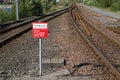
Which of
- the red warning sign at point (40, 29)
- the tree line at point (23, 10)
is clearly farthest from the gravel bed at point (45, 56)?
the tree line at point (23, 10)

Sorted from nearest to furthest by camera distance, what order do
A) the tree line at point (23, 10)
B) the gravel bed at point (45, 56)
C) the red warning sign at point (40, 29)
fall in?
the red warning sign at point (40, 29) < the gravel bed at point (45, 56) < the tree line at point (23, 10)

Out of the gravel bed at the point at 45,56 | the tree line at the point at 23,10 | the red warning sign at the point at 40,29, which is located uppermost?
the red warning sign at the point at 40,29

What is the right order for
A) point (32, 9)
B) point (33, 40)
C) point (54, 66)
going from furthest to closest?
point (32, 9)
point (33, 40)
point (54, 66)

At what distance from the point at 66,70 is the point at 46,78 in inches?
35.1

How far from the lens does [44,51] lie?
39.2 ft

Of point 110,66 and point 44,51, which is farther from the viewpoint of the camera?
point 44,51

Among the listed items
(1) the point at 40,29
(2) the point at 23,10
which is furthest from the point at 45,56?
(2) the point at 23,10

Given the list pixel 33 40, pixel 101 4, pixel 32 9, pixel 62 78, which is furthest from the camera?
pixel 101 4

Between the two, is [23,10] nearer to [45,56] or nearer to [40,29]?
[45,56]

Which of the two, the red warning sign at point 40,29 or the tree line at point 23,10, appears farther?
the tree line at point 23,10

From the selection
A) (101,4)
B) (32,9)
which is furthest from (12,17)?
(101,4)

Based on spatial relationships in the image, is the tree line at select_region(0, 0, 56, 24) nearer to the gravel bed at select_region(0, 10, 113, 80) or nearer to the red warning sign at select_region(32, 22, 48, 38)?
the gravel bed at select_region(0, 10, 113, 80)

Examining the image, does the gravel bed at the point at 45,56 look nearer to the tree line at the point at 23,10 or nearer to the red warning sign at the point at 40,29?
the red warning sign at the point at 40,29

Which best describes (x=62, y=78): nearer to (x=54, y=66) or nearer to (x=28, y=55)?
(x=54, y=66)
